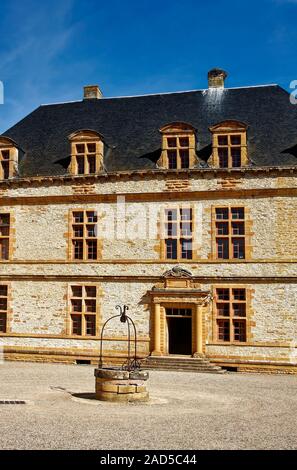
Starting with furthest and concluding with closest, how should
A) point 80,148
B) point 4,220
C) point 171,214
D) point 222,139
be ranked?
point 4,220 → point 80,148 → point 171,214 → point 222,139

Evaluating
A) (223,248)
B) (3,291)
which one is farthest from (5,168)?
(223,248)

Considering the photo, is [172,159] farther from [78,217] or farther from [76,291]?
[76,291]

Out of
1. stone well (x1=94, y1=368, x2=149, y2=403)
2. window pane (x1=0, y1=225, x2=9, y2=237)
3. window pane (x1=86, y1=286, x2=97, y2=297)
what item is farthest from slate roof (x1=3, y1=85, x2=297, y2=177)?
stone well (x1=94, y1=368, x2=149, y2=403)

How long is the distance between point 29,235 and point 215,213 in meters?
8.38

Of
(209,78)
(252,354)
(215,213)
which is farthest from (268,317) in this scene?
(209,78)

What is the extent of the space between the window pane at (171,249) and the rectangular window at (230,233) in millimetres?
1784

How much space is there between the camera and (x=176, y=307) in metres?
23.0

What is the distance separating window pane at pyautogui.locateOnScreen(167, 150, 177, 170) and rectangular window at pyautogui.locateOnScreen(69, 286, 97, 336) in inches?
244

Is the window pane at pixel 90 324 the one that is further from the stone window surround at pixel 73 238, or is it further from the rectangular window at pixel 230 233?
the rectangular window at pixel 230 233

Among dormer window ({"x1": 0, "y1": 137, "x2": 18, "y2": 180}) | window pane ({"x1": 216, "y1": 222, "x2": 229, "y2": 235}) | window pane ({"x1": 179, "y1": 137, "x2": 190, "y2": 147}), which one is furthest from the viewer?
dormer window ({"x1": 0, "y1": 137, "x2": 18, "y2": 180})

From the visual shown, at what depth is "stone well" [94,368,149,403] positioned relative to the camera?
13.4 m

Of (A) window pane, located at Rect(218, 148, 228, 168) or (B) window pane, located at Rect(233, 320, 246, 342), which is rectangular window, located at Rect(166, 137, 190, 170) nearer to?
(A) window pane, located at Rect(218, 148, 228, 168)

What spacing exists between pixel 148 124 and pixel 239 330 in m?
10.7

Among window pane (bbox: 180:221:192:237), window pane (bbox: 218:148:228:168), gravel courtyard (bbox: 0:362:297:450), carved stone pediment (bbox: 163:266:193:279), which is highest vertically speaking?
window pane (bbox: 218:148:228:168)
